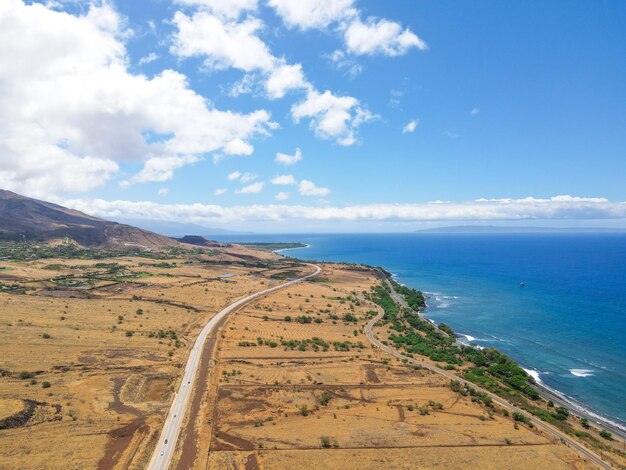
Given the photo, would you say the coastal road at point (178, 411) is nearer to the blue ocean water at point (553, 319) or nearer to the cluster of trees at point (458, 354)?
the cluster of trees at point (458, 354)

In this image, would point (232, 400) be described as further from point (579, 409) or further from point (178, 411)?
point (579, 409)

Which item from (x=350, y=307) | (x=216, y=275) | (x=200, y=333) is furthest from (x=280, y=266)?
(x=200, y=333)

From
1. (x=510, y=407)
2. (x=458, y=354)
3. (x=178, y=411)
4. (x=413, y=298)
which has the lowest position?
(x=458, y=354)

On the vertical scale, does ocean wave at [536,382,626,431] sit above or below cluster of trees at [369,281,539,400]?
below

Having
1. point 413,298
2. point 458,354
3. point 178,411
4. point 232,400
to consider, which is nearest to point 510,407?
point 458,354

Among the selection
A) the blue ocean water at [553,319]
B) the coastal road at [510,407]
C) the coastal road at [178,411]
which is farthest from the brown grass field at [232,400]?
the blue ocean water at [553,319]

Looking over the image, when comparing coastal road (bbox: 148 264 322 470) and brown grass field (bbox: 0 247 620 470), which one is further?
brown grass field (bbox: 0 247 620 470)

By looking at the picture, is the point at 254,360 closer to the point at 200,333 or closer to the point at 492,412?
the point at 200,333

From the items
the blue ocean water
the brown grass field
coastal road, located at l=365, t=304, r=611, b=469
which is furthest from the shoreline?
the brown grass field

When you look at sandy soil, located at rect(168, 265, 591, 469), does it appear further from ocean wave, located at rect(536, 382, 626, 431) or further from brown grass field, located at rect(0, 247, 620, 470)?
ocean wave, located at rect(536, 382, 626, 431)
